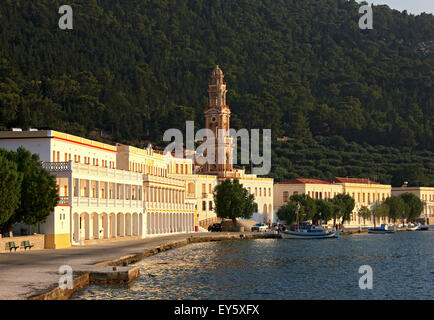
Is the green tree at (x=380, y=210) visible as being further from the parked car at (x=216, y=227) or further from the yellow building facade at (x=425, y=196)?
the parked car at (x=216, y=227)

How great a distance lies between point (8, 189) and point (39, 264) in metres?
10.2

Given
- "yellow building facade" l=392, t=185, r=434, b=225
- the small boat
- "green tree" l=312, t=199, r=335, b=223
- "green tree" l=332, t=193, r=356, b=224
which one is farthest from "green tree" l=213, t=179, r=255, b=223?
"yellow building facade" l=392, t=185, r=434, b=225

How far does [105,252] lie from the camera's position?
58750 mm

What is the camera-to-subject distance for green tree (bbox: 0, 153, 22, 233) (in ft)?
178

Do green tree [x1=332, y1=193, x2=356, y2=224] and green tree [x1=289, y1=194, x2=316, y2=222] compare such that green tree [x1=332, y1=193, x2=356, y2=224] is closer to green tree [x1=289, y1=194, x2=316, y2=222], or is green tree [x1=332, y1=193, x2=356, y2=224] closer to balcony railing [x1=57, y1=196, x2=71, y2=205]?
green tree [x1=289, y1=194, x2=316, y2=222]

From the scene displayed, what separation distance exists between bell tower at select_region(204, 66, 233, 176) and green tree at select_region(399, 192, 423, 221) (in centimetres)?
4999

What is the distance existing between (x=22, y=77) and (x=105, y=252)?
138 metres

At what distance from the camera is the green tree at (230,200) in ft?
378

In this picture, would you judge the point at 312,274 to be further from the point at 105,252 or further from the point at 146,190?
the point at 146,190

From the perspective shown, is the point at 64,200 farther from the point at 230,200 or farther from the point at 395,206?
the point at 395,206

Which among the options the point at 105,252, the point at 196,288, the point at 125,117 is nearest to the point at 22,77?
the point at 125,117

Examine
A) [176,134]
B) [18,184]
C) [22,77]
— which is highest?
[22,77]

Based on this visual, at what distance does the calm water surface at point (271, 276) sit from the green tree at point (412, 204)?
90842 mm
